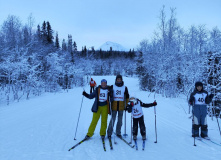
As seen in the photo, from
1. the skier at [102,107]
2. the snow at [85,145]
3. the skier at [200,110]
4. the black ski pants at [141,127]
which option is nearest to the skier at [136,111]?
the black ski pants at [141,127]

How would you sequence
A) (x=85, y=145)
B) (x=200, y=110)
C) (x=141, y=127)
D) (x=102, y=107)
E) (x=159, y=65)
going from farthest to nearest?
(x=159, y=65)
(x=200, y=110)
(x=102, y=107)
(x=141, y=127)
(x=85, y=145)

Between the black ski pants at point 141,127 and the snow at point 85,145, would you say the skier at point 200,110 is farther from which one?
the black ski pants at point 141,127

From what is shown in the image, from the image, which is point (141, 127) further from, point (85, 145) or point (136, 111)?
point (85, 145)

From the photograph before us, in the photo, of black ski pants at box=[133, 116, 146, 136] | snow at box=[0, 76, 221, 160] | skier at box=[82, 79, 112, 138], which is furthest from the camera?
skier at box=[82, 79, 112, 138]

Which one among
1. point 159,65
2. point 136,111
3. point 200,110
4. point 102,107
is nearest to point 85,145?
point 102,107

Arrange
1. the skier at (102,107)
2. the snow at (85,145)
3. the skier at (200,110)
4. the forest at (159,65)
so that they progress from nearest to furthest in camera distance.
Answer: the snow at (85,145), the skier at (102,107), the skier at (200,110), the forest at (159,65)

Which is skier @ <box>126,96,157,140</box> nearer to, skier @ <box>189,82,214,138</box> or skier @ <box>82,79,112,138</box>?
skier @ <box>82,79,112,138</box>

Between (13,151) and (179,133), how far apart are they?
5561mm

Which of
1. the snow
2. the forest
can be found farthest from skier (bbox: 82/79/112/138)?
the forest

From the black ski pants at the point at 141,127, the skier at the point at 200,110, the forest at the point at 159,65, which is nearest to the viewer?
the black ski pants at the point at 141,127

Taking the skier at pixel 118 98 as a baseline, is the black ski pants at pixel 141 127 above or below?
below

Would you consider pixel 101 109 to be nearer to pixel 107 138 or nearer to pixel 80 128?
pixel 107 138

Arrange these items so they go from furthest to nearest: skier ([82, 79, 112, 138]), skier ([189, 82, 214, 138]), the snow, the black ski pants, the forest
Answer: the forest → skier ([189, 82, 214, 138]) → skier ([82, 79, 112, 138]) → the black ski pants → the snow

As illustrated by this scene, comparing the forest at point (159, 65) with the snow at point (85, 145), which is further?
the forest at point (159, 65)
